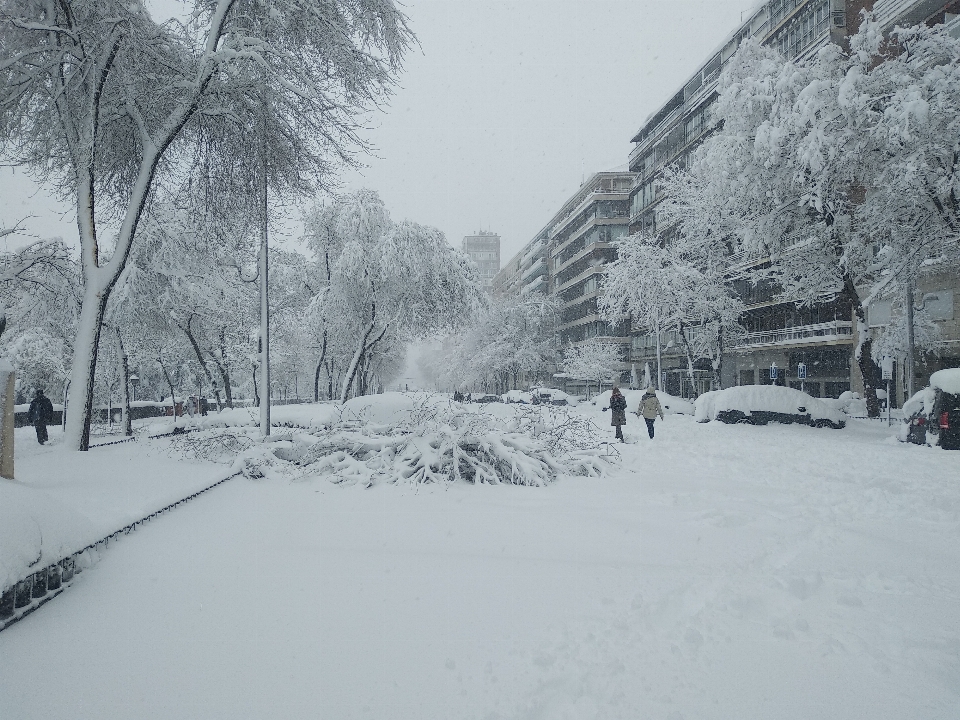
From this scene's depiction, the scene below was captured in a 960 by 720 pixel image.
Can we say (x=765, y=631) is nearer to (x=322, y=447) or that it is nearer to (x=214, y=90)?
(x=322, y=447)

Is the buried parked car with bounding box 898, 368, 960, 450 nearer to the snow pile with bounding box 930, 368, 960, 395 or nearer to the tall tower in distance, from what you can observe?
the snow pile with bounding box 930, 368, 960, 395

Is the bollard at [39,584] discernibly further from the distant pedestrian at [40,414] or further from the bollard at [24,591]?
the distant pedestrian at [40,414]

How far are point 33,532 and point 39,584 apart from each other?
0.39m

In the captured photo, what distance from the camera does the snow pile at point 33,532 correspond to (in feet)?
10.9

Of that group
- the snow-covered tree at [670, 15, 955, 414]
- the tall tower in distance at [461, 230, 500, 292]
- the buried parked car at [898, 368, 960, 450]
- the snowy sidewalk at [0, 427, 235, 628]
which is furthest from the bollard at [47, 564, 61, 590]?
the tall tower in distance at [461, 230, 500, 292]

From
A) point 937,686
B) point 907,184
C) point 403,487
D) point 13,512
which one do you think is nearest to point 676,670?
point 937,686

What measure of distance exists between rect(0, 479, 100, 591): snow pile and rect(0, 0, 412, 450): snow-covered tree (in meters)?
5.86

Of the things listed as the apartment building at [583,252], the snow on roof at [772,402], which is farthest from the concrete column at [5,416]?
the apartment building at [583,252]

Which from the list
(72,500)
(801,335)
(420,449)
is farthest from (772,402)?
(72,500)

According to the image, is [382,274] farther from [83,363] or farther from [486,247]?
[486,247]

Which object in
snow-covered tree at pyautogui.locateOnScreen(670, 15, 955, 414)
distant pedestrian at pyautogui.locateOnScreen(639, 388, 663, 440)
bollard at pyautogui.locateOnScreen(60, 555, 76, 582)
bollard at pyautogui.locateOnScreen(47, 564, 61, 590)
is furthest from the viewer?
distant pedestrian at pyautogui.locateOnScreen(639, 388, 663, 440)

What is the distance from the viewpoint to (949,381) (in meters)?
13.0

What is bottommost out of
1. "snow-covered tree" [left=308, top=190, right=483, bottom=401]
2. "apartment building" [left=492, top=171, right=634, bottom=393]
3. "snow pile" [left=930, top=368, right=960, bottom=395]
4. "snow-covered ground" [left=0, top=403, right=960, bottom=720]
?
"snow-covered ground" [left=0, top=403, right=960, bottom=720]

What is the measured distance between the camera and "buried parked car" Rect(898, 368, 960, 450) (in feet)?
42.4
